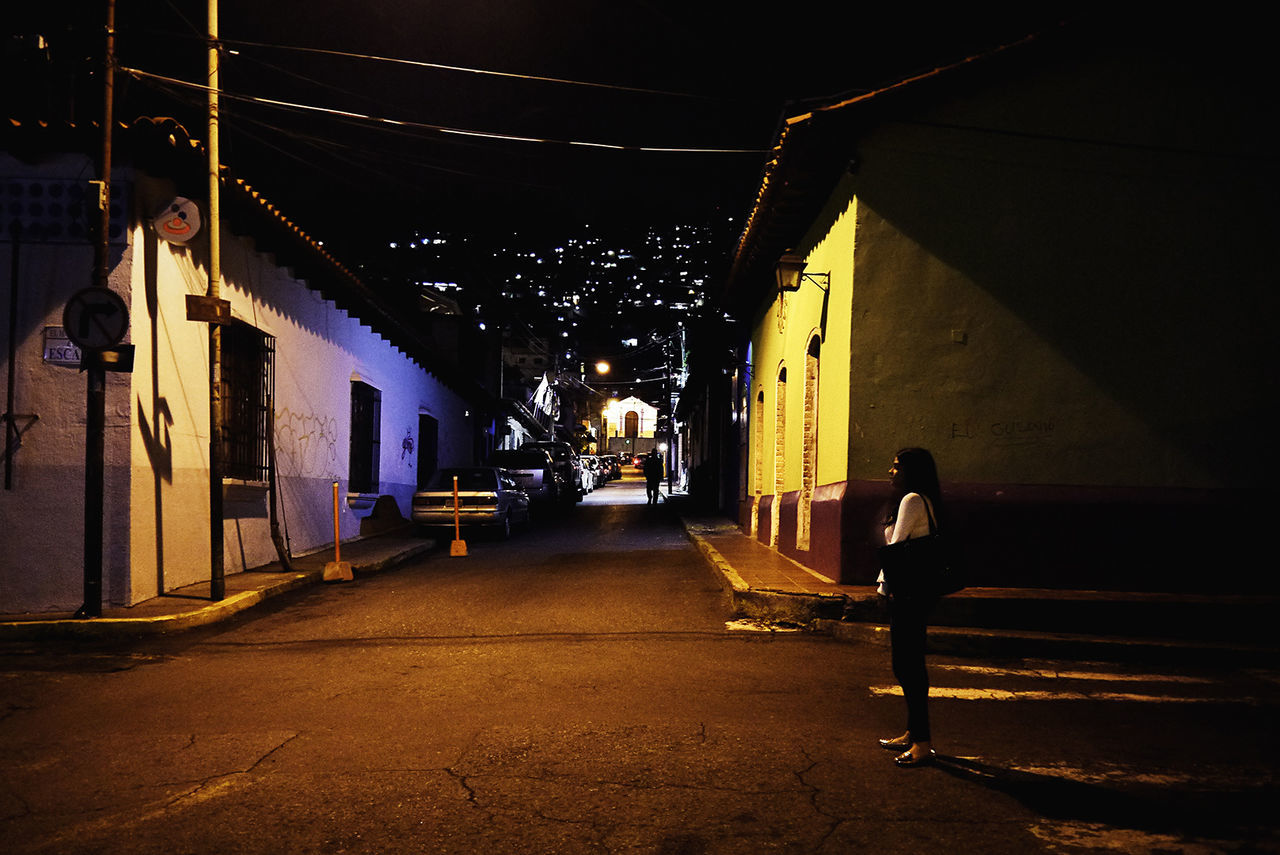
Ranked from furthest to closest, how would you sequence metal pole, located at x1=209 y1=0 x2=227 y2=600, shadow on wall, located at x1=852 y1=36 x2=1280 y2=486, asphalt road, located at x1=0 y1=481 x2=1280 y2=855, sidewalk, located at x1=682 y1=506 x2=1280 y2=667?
metal pole, located at x1=209 y1=0 x2=227 y2=600 < shadow on wall, located at x1=852 y1=36 x2=1280 y2=486 < sidewalk, located at x1=682 y1=506 x2=1280 y2=667 < asphalt road, located at x1=0 y1=481 x2=1280 y2=855

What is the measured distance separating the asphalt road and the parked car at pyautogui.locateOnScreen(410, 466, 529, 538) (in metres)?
9.05

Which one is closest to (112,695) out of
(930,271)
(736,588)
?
(736,588)

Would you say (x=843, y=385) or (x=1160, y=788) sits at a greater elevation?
(x=843, y=385)

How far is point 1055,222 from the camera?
9695 millimetres

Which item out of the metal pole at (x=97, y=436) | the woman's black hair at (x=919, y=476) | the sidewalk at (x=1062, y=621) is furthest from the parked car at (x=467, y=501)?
the woman's black hair at (x=919, y=476)

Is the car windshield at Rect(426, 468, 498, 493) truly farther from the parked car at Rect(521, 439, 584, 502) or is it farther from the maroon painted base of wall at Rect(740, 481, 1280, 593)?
the maroon painted base of wall at Rect(740, 481, 1280, 593)

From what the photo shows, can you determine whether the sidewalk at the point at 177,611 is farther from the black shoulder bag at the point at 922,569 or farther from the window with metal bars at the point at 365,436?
the black shoulder bag at the point at 922,569

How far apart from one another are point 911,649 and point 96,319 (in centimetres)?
784

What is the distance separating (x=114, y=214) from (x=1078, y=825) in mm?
9921

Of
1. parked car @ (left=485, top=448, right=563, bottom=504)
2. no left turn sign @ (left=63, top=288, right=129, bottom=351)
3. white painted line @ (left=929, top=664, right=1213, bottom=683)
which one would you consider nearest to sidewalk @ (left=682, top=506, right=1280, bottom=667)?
white painted line @ (left=929, top=664, right=1213, bottom=683)

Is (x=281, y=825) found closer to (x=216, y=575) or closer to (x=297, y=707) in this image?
(x=297, y=707)

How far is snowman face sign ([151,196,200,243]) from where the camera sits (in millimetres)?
9383

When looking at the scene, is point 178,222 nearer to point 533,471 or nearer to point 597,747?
point 597,747

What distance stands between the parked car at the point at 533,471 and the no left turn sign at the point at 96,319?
53.8 ft
